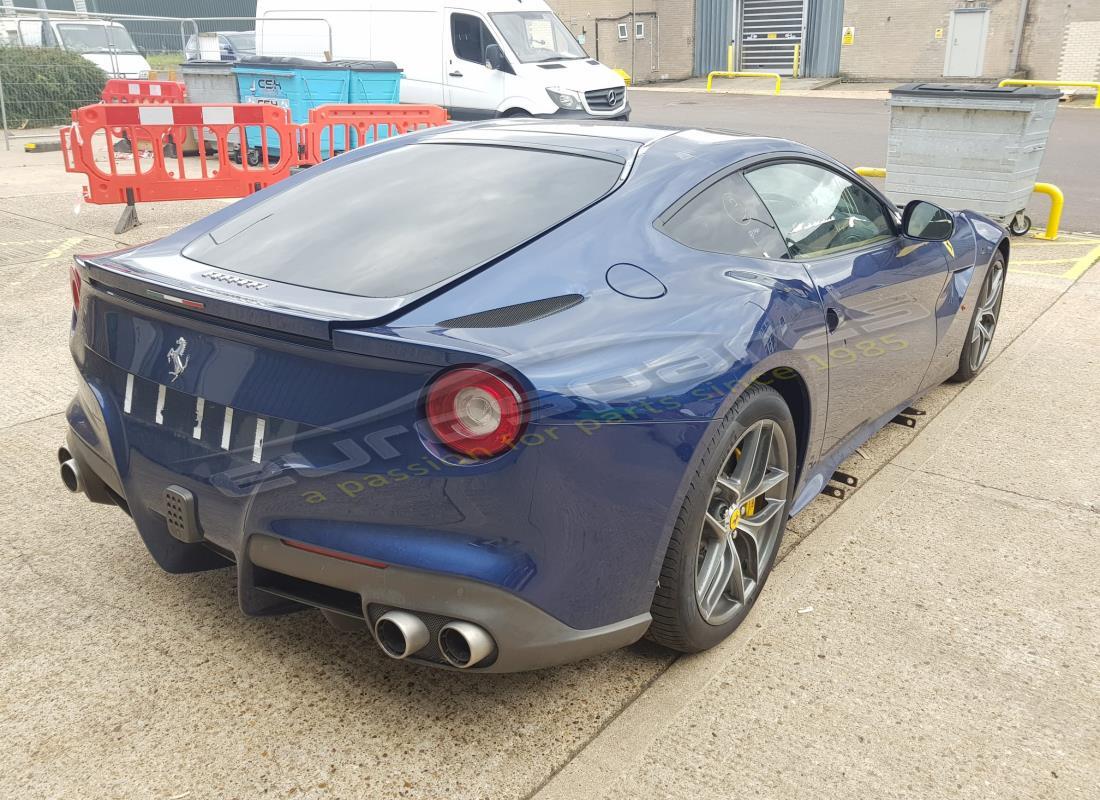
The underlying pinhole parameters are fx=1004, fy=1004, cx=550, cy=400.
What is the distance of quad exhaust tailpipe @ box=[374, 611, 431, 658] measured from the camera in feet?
7.45

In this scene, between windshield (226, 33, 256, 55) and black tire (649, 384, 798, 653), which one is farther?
windshield (226, 33, 256, 55)

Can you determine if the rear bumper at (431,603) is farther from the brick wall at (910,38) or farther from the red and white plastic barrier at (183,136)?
the brick wall at (910,38)

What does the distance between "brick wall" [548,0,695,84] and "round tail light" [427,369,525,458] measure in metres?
33.5

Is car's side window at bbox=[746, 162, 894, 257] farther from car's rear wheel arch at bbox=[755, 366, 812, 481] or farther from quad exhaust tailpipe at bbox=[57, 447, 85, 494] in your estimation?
quad exhaust tailpipe at bbox=[57, 447, 85, 494]

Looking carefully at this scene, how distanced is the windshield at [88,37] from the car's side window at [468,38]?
8.28 metres

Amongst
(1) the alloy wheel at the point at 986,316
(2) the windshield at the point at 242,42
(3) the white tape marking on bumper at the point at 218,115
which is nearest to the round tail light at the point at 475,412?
(1) the alloy wheel at the point at 986,316

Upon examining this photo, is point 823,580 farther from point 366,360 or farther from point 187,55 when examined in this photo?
point 187,55

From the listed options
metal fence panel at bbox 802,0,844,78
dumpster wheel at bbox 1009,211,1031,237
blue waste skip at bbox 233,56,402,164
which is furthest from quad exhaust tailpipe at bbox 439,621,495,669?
metal fence panel at bbox 802,0,844,78

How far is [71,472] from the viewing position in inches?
121

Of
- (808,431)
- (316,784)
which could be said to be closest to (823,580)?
(808,431)

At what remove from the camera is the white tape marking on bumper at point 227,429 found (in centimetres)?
245

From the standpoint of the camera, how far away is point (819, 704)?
8.80ft

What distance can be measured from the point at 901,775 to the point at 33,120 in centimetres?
1913

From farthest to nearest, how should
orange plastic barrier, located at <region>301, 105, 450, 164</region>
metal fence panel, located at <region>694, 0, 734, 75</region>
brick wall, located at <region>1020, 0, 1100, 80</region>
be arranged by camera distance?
metal fence panel, located at <region>694, 0, 734, 75</region>, brick wall, located at <region>1020, 0, 1100, 80</region>, orange plastic barrier, located at <region>301, 105, 450, 164</region>
